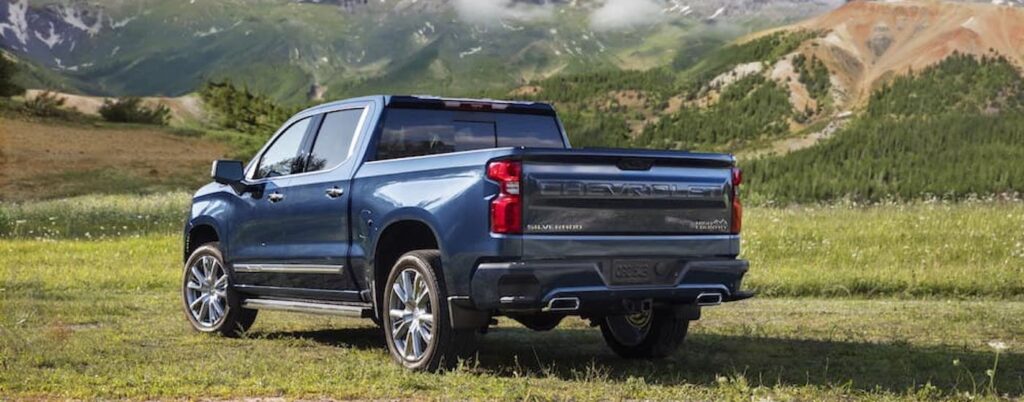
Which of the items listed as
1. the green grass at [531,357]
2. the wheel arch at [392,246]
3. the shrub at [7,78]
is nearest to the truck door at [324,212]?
the wheel arch at [392,246]

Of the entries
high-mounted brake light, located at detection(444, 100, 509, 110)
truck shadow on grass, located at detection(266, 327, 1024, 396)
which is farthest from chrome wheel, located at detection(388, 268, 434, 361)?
high-mounted brake light, located at detection(444, 100, 509, 110)

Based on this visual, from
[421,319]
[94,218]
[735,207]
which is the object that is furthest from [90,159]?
[735,207]

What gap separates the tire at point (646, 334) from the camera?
33.3ft

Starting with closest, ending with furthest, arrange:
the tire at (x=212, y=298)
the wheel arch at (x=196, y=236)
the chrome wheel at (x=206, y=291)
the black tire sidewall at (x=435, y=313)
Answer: the black tire sidewall at (x=435, y=313) → the tire at (x=212, y=298) → the chrome wheel at (x=206, y=291) → the wheel arch at (x=196, y=236)

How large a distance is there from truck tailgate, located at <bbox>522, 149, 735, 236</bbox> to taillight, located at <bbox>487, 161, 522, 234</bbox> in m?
0.05

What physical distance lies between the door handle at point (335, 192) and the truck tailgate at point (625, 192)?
2.18 metres

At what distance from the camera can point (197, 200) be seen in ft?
41.5

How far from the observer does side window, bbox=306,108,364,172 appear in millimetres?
10398

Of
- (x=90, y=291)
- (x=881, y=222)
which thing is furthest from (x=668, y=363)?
(x=881, y=222)

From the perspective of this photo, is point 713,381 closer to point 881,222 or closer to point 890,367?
point 890,367

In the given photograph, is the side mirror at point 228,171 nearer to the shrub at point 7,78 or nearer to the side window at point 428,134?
the side window at point 428,134

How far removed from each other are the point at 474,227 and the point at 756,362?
2785mm

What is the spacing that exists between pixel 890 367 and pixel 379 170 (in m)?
4.06

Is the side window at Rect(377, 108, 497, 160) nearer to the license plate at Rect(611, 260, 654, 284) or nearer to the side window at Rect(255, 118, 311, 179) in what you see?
the side window at Rect(255, 118, 311, 179)
